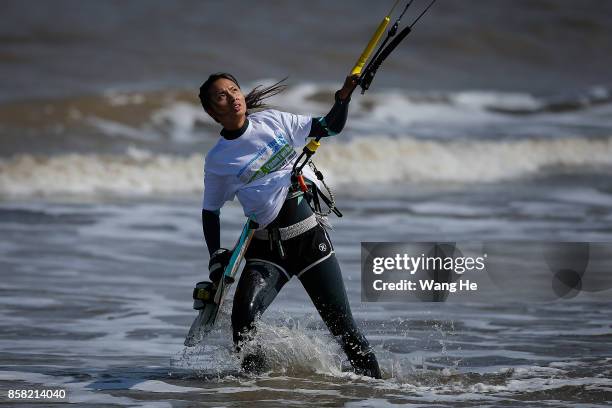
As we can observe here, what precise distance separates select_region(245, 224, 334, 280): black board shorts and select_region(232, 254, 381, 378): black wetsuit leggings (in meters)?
0.02

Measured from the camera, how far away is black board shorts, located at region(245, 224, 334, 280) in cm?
631

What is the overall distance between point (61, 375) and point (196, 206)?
824 centimetres

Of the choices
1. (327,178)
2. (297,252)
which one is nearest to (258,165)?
(297,252)

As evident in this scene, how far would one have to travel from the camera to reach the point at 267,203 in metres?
6.21

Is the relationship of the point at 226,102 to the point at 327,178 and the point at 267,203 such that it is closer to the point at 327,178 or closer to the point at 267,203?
the point at 267,203

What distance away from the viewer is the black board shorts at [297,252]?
631cm

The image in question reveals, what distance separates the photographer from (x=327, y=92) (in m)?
25.7

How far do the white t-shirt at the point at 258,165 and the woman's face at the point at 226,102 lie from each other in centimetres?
11

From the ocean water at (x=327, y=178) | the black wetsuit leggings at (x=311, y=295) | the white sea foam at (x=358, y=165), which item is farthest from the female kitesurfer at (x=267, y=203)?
the white sea foam at (x=358, y=165)

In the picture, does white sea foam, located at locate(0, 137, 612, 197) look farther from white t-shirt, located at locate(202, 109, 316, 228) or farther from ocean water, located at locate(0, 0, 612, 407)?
white t-shirt, located at locate(202, 109, 316, 228)

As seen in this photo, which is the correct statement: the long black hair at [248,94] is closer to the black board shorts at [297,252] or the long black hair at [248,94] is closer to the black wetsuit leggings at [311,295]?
the black board shorts at [297,252]

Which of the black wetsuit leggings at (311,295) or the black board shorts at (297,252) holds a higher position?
the black board shorts at (297,252)

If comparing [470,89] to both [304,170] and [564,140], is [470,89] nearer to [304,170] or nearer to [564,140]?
[564,140]

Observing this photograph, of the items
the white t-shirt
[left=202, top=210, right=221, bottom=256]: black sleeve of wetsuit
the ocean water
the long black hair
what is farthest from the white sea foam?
the white t-shirt
